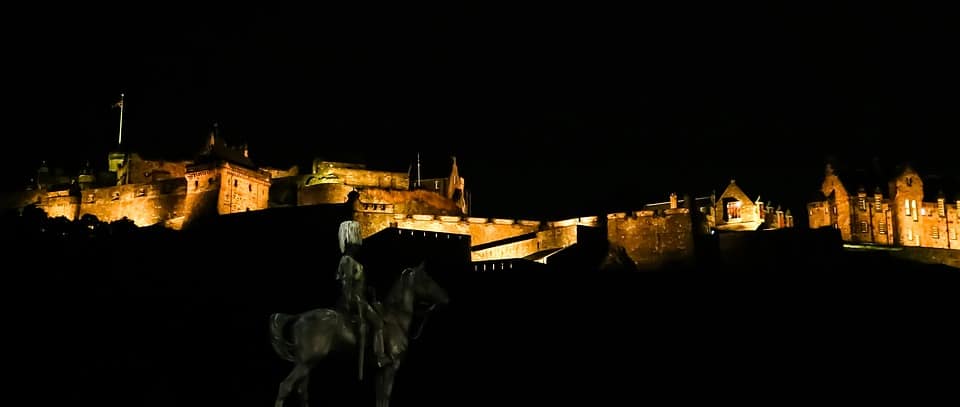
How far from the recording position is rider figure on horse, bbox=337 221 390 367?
15289 mm

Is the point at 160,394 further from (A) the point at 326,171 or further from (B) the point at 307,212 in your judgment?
(A) the point at 326,171

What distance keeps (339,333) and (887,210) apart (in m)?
61.9

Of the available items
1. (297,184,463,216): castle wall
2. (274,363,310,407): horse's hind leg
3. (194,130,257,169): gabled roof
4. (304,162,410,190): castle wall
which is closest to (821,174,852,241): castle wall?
(297,184,463,216): castle wall

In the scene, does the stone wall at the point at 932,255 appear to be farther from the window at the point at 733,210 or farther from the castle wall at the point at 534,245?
the castle wall at the point at 534,245

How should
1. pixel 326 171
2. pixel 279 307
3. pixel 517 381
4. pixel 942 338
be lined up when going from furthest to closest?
pixel 326 171 → pixel 942 338 → pixel 279 307 → pixel 517 381

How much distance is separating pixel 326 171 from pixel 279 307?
33216mm

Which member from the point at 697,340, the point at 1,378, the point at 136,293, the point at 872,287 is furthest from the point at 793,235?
the point at 1,378

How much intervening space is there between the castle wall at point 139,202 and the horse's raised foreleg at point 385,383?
156 ft

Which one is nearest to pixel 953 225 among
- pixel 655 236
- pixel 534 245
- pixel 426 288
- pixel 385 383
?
pixel 655 236

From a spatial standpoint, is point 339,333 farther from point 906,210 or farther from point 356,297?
point 906,210

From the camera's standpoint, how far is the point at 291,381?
47.7 ft

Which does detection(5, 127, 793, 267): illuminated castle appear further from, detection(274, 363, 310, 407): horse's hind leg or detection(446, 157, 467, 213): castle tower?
detection(274, 363, 310, 407): horse's hind leg

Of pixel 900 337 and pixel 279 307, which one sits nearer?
pixel 279 307

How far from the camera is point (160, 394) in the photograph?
2416 cm
